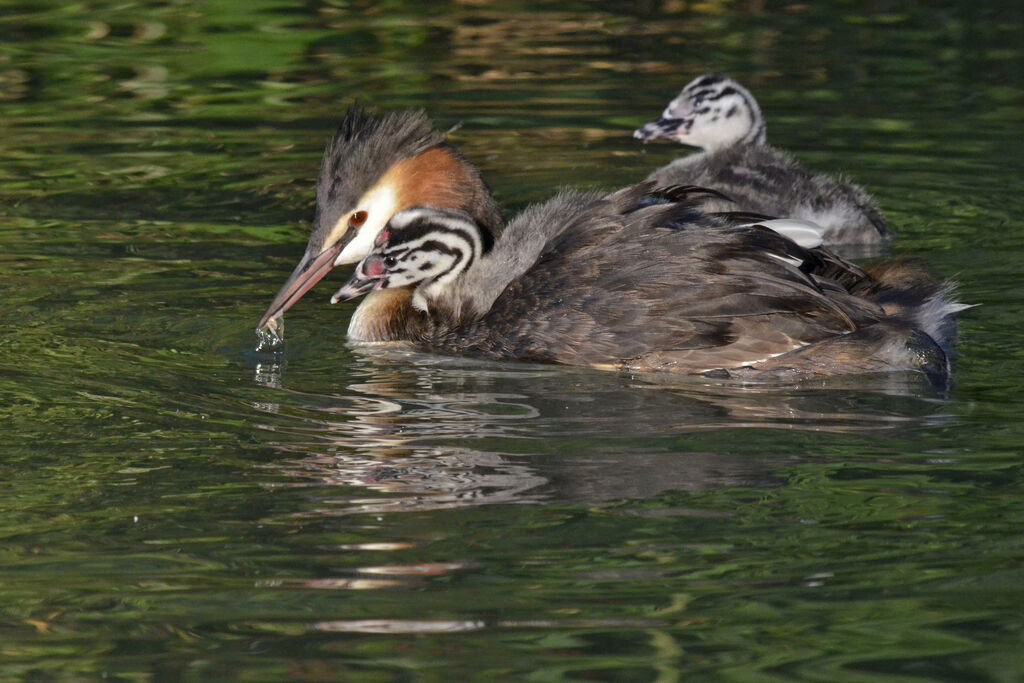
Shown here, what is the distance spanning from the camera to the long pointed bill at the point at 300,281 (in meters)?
7.55

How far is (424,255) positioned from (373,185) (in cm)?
39

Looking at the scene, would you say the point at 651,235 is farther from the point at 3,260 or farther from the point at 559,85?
the point at 559,85

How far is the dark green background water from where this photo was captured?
4441mm

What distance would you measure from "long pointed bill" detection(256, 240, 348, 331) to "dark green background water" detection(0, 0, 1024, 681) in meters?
0.21

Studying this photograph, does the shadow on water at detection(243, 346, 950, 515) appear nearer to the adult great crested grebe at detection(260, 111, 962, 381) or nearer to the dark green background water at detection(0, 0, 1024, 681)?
the dark green background water at detection(0, 0, 1024, 681)

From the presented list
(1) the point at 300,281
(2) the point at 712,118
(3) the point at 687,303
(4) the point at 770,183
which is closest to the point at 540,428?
(3) the point at 687,303

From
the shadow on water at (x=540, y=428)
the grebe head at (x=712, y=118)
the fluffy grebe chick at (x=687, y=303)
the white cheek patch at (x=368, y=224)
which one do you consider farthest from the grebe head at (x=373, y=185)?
the grebe head at (x=712, y=118)

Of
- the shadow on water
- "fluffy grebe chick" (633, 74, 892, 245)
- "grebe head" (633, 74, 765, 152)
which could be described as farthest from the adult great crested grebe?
"grebe head" (633, 74, 765, 152)

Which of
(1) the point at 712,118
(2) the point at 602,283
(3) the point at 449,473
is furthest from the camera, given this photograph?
→ (1) the point at 712,118

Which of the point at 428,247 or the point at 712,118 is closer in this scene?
the point at 428,247

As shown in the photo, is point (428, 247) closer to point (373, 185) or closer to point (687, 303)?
point (373, 185)

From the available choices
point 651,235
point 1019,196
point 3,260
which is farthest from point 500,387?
point 1019,196

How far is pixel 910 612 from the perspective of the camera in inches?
179

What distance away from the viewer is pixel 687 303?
6816mm
